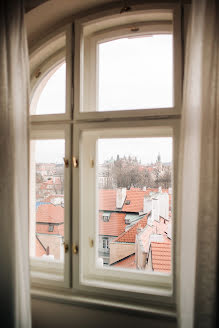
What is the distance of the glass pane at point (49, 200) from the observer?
6.16 ft

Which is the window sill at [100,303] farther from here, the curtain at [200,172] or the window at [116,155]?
the curtain at [200,172]

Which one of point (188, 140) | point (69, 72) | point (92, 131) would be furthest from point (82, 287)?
point (69, 72)

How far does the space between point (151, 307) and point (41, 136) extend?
50.9 inches

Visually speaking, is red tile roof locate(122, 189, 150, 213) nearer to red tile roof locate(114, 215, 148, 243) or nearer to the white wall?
red tile roof locate(114, 215, 148, 243)

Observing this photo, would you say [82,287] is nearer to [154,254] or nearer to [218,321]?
[154,254]

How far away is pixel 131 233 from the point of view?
67.6 inches

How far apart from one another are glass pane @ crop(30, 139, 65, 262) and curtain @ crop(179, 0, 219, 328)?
87cm

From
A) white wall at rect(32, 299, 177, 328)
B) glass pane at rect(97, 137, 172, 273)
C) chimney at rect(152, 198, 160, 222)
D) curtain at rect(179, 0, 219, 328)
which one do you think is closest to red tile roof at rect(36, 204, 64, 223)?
glass pane at rect(97, 137, 172, 273)

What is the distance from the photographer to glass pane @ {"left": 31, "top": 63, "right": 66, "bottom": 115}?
6.23 feet

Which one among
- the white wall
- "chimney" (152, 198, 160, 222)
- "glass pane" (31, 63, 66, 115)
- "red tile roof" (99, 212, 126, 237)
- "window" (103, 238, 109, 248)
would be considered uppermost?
"glass pane" (31, 63, 66, 115)

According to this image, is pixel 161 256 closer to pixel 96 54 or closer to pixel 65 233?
pixel 65 233

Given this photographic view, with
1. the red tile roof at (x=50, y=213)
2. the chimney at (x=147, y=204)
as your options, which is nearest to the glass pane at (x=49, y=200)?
the red tile roof at (x=50, y=213)

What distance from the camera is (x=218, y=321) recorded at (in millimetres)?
1259

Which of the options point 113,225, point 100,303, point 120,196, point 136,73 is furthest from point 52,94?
point 100,303
